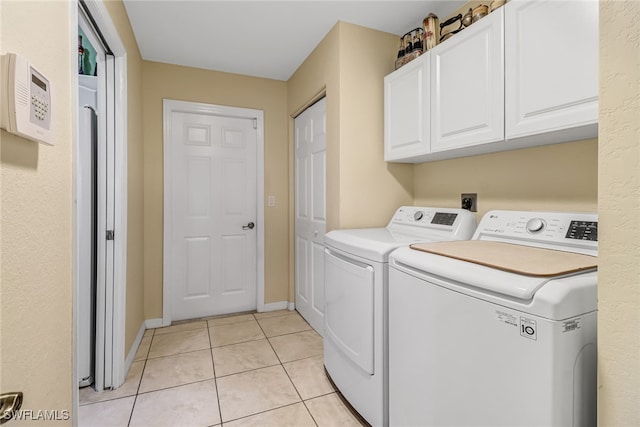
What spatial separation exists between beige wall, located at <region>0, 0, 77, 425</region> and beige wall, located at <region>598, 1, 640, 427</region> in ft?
3.97

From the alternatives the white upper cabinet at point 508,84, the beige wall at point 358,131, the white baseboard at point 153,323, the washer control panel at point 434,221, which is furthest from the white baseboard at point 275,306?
the white upper cabinet at point 508,84

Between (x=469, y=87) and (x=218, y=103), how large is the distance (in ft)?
7.12

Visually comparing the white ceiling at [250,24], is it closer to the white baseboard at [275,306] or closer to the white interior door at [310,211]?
the white interior door at [310,211]

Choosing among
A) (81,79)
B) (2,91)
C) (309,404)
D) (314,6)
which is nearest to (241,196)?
(81,79)

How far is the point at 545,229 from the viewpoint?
126 cm

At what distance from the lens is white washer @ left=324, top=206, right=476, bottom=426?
133 centimetres

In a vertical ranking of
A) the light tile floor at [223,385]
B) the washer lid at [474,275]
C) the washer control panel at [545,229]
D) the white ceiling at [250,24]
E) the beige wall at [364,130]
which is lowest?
the light tile floor at [223,385]

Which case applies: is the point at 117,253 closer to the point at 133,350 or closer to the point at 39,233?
the point at 133,350

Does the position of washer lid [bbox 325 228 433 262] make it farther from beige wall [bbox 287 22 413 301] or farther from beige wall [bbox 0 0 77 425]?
beige wall [bbox 0 0 77 425]

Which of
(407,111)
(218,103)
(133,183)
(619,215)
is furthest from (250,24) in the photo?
(619,215)

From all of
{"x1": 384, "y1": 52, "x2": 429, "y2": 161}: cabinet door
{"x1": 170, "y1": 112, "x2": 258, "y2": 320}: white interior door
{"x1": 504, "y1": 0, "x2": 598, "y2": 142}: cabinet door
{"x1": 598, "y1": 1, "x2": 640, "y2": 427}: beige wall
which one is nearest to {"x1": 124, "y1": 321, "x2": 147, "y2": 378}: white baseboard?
{"x1": 170, "y1": 112, "x2": 258, "y2": 320}: white interior door

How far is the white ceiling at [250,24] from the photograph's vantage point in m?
1.87

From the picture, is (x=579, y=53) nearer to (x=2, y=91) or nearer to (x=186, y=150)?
(x=2, y=91)

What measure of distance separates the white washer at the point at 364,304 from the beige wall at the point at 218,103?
1.35 metres
